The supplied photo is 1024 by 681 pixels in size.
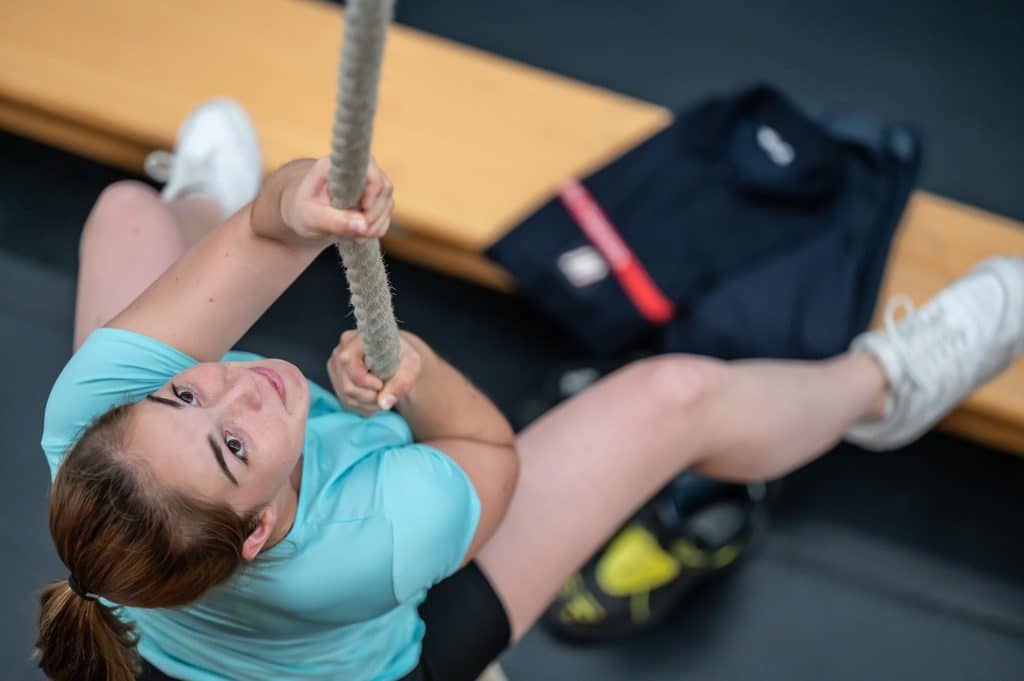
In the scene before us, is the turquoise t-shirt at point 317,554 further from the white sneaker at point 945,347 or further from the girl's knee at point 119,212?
the white sneaker at point 945,347

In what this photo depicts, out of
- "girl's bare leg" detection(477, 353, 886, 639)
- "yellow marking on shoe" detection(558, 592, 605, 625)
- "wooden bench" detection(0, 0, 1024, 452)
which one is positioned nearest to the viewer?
"girl's bare leg" detection(477, 353, 886, 639)

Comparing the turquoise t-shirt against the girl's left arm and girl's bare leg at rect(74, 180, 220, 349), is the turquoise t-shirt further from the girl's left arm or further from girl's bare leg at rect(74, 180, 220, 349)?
girl's bare leg at rect(74, 180, 220, 349)

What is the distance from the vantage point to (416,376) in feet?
3.01

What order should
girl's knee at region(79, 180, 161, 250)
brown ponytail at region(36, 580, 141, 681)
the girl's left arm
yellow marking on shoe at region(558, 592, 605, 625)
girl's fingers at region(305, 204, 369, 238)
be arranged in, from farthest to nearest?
yellow marking on shoe at region(558, 592, 605, 625)
girl's knee at region(79, 180, 161, 250)
the girl's left arm
brown ponytail at region(36, 580, 141, 681)
girl's fingers at region(305, 204, 369, 238)

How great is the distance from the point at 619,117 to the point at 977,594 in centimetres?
85

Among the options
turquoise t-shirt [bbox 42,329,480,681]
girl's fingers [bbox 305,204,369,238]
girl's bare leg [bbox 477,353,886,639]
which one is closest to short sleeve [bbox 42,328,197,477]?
turquoise t-shirt [bbox 42,329,480,681]

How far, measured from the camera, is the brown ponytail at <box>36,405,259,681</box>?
0.73 meters

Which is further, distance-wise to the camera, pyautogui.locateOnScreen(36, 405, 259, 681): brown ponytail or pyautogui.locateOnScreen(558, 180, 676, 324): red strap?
pyautogui.locateOnScreen(558, 180, 676, 324): red strap

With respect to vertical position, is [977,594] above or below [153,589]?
below

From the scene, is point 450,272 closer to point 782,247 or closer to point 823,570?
point 782,247

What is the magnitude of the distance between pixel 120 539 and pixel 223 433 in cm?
10

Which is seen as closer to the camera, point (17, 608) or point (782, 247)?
point (17, 608)

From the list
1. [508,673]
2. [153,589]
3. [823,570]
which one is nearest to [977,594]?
[823,570]

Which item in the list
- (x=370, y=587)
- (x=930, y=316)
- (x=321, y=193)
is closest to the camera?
(x=321, y=193)
